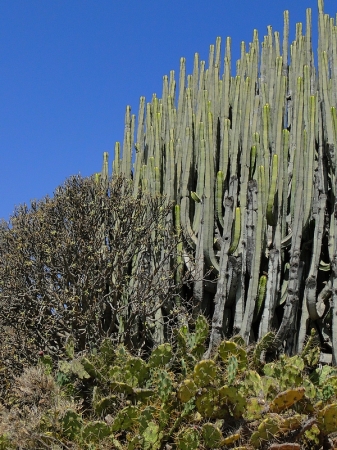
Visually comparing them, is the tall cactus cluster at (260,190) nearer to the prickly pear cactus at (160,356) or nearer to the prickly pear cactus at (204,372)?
the prickly pear cactus at (160,356)

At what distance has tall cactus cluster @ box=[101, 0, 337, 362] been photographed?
7.05 metres

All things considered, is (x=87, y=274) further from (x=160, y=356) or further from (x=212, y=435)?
(x=212, y=435)

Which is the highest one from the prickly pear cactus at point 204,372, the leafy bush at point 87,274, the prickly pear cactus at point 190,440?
the leafy bush at point 87,274

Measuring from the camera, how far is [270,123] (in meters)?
7.63

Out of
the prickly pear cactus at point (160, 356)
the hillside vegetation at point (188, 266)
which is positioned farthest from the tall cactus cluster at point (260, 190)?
the prickly pear cactus at point (160, 356)

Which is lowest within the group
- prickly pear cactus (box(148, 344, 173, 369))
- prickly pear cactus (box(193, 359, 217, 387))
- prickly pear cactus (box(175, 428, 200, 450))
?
prickly pear cactus (box(175, 428, 200, 450))

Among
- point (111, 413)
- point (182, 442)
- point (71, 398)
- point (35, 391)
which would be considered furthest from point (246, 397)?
point (35, 391)

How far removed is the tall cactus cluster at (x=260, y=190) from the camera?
7055mm

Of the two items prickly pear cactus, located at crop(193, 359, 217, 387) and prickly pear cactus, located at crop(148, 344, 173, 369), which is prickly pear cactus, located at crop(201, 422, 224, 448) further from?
prickly pear cactus, located at crop(148, 344, 173, 369)

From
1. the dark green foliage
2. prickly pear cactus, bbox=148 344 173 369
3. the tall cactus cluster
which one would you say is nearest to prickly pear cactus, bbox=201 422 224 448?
A: the dark green foliage

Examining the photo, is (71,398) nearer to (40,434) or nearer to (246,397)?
(40,434)

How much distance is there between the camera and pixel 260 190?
705 cm

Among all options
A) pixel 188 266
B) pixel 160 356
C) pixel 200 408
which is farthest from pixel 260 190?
pixel 200 408

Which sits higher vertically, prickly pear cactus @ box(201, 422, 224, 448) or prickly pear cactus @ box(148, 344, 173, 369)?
prickly pear cactus @ box(148, 344, 173, 369)
